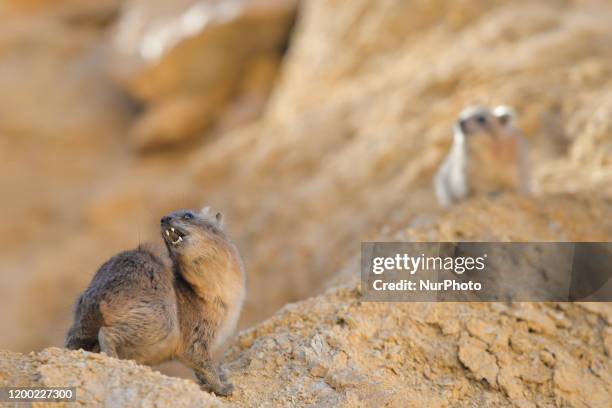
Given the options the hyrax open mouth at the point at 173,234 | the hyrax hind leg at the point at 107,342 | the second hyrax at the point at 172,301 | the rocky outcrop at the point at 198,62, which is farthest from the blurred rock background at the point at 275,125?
the hyrax hind leg at the point at 107,342

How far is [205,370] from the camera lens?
4.61m

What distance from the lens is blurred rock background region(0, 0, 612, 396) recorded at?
372 inches

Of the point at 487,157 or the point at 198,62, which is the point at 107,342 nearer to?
the point at 487,157

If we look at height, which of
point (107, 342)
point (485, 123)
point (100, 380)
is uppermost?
point (485, 123)

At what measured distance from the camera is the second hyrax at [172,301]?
455 centimetres

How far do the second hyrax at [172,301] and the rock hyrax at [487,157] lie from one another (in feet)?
12.1

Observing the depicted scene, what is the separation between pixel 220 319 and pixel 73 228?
1175 centimetres

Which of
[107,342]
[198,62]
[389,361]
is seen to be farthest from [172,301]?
[198,62]

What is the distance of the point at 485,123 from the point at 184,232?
451 centimetres

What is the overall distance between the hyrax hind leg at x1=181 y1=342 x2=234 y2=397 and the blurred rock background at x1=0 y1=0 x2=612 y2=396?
2.51m

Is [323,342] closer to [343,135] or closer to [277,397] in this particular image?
[277,397]

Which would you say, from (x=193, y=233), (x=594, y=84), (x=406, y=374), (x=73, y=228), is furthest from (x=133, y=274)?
(x=73, y=228)

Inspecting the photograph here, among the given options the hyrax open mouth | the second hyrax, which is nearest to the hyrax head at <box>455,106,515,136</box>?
the second hyrax

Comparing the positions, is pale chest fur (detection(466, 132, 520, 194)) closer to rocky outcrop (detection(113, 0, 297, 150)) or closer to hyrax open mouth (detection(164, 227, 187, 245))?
hyrax open mouth (detection(164, 227, 187, 245))
